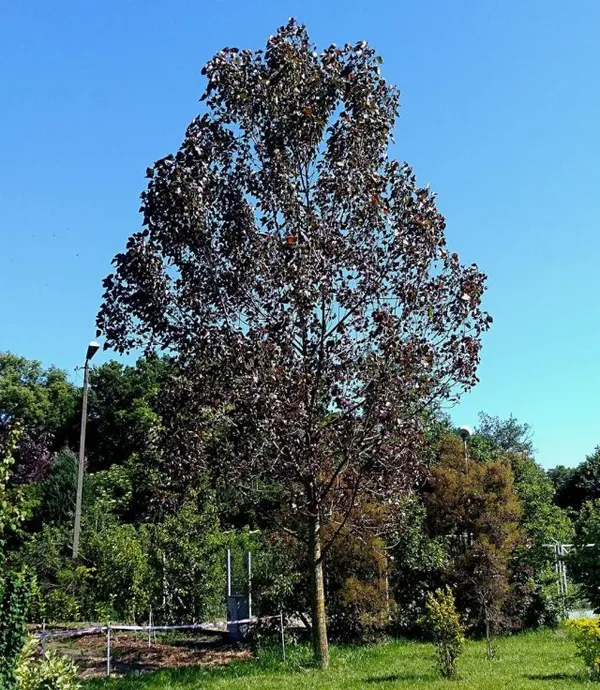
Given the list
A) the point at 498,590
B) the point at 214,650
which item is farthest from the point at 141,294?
the point at 498,590

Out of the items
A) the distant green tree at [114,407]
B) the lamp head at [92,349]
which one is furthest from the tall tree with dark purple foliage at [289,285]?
the distant green tree at [114,407]

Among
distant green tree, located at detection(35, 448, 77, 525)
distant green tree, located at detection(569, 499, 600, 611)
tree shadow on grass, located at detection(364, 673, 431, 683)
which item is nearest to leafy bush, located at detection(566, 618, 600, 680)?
distant green tree, located at detection(569, 499, 600, 611)

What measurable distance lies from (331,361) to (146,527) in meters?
6.40

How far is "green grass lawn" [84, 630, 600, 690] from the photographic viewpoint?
8.48 meters

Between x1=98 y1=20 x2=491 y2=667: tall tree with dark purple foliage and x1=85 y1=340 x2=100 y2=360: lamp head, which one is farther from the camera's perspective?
x1=85 y1=340 x2=100 y2=360: lamp head

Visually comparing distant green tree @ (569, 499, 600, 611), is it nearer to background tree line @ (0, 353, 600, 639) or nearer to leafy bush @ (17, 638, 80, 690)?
background tree line @ (0, 353, 600, 639)

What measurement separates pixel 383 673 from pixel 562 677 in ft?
6.88

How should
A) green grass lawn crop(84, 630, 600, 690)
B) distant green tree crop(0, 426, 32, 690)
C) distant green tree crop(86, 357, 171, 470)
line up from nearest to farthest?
1. distant green tree crop(0, 426, 32, 690)
2. green grass lawn crop(84, 630, 600, 690)
3. distant green tree crop(86, 357, 171, 470)

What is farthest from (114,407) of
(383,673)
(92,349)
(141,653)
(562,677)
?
(562,677)

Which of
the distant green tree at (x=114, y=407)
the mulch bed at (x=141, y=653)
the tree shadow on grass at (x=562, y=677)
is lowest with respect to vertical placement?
the tree shadow on grass at (x=562, y=677)

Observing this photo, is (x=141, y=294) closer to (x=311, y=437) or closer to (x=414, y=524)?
(x=311, y=437)

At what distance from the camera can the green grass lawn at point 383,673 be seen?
27.8ft

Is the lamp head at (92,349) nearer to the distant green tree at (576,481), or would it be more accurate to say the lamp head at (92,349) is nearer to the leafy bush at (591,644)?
the leafy bush at (591,644)

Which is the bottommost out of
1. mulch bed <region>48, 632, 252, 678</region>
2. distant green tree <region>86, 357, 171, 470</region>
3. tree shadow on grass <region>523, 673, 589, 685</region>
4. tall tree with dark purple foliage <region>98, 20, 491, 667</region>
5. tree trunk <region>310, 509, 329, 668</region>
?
tree shadow on grass <region>523, 673, 589, 685</region>
